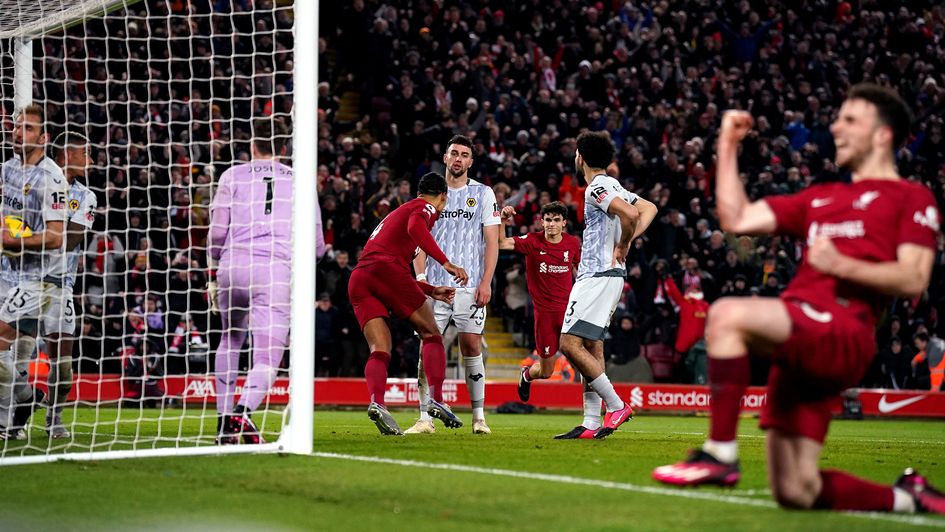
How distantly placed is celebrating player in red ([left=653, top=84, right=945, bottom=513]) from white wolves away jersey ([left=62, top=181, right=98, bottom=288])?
5680mm

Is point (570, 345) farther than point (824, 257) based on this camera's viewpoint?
Yes

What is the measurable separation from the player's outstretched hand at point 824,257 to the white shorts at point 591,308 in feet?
16.1

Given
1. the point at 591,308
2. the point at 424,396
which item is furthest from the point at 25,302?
the point at 591,308

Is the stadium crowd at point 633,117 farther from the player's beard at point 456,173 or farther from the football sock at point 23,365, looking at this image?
the football sock at point 23,365

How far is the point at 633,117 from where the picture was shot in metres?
22.3

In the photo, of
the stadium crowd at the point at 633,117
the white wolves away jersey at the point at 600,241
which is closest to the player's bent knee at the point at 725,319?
the white wolves away jersey at the point at 600,241

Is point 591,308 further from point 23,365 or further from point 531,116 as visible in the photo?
point 531,116

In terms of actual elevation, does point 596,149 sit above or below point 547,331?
above

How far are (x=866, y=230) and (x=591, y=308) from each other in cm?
494

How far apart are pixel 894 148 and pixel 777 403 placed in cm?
119

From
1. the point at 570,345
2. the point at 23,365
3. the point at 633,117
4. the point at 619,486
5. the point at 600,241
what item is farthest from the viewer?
→ the point at 633,117

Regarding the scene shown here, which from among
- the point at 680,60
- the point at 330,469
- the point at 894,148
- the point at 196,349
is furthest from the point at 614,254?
the point at 680,60

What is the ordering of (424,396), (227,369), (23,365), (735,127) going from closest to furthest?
(735,127)
(227,369)
(23,365)
(424,396)

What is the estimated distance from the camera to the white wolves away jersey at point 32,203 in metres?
8.84
